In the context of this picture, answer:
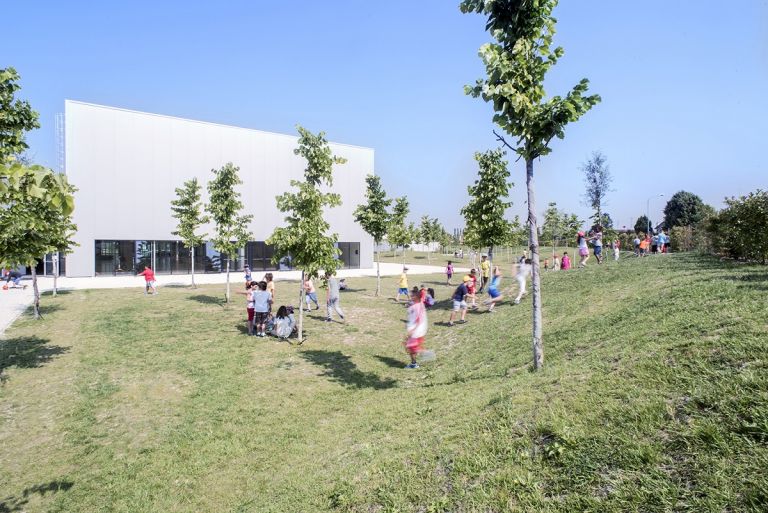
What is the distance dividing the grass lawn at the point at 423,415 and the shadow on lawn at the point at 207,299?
5.59 m

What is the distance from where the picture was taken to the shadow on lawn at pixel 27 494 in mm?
5750

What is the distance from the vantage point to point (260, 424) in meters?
7.89

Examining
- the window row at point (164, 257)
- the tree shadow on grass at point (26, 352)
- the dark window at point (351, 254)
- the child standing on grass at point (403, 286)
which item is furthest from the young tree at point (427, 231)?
the tree shadow on grass at point (26, 352)

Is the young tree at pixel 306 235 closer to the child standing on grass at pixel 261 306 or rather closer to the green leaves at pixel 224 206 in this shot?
the child standing on grass at pixel 261 306

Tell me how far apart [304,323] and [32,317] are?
35.7ft

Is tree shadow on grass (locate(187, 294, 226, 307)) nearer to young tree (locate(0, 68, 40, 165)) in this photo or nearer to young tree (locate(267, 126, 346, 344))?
young tree (locate(267, 126, 346, 344))

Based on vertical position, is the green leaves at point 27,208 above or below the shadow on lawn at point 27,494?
above

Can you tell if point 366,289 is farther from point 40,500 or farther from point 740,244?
point 40,500

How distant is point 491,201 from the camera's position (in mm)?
19656

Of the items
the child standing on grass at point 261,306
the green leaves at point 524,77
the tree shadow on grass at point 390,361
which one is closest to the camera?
the green leaves at point 524,77

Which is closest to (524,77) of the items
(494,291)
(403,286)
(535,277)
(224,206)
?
(535,277)

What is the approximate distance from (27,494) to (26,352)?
7.72 m

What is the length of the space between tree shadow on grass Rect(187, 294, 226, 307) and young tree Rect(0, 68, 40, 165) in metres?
10.6

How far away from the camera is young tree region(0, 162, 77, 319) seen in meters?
2.78
